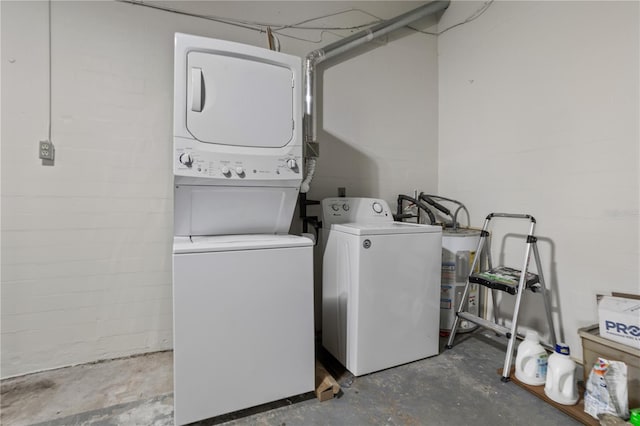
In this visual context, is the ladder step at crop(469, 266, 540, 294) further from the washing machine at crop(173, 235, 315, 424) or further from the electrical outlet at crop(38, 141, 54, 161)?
the electrical outlet at crop(38, 141, 54, 161)

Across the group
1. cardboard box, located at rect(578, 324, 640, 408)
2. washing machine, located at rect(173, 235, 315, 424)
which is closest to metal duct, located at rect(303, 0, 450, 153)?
washing machine, located at rect(173, 235, 315, 424)

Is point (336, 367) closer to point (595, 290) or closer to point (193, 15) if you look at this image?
point (595, 290)

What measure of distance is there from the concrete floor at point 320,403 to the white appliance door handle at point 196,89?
1.44 metres

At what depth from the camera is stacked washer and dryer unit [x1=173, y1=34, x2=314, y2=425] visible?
126 cm

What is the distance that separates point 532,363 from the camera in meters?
1.56

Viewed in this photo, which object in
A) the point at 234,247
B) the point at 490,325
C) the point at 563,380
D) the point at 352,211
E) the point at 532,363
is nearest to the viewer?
the point at 234,247

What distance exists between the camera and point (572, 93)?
176 cm

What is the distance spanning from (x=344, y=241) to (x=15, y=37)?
2137 millimetres

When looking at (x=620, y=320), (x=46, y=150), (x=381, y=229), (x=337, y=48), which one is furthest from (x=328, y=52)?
(x=620, y=320)

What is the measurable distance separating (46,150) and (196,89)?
3.49ft

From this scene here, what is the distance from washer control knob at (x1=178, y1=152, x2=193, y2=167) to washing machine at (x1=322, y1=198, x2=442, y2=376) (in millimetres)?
884

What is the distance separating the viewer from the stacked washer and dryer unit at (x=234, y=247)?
49.4 inches

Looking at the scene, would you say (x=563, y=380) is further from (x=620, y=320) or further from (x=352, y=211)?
(x=352, y=211)

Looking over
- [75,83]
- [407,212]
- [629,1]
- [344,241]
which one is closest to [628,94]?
[629,1]
